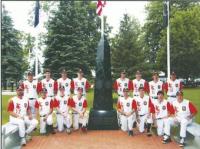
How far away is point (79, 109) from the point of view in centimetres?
1335

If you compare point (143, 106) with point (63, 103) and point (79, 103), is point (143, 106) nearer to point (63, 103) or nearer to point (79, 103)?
point (79, 103)

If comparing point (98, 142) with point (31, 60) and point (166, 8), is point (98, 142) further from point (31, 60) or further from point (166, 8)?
point (31, 60)

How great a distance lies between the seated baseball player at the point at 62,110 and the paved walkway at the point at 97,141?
48cm

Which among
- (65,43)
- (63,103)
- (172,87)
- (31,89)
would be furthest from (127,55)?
(63,103)

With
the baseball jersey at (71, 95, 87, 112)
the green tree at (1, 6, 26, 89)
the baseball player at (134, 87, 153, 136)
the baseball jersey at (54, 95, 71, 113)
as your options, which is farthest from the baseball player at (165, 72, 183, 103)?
the green tree at (1, 6, 26, 89)

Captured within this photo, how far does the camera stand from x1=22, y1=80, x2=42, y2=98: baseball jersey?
1371 centimetres

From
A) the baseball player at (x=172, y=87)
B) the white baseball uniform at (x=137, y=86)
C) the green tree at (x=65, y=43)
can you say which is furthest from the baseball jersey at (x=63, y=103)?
the green tree at (x=65, y=43)

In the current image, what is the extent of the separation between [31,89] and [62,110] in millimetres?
1350

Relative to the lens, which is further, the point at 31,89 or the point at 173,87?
the point at 173,87

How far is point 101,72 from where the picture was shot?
45.8 ft

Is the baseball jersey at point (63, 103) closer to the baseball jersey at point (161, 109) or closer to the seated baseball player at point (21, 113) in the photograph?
the seated baseball player at point (21, 113)

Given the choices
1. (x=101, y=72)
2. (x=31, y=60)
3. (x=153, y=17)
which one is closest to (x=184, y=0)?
(x=153, y=17)

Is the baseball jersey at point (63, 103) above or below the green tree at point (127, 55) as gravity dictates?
below

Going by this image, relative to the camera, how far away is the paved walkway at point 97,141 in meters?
10.7
